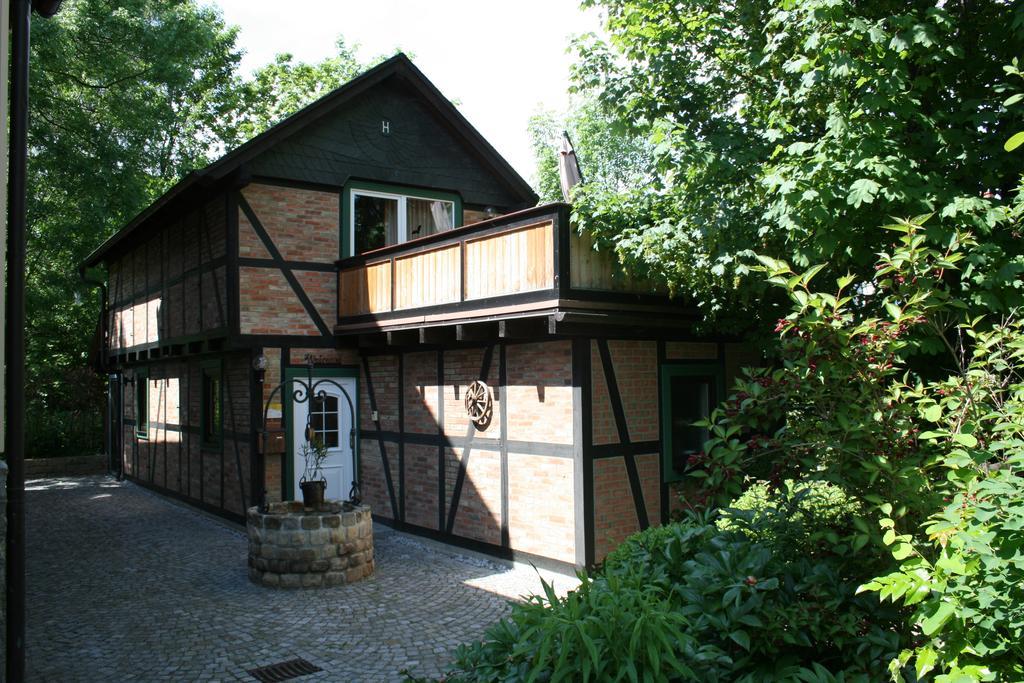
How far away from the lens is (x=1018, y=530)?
121 inches

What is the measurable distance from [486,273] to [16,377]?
5476 millimetres

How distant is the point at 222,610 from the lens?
311 inches

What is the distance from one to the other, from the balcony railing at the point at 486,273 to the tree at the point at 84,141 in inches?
380

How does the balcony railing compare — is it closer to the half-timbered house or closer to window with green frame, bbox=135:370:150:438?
the half-timbered house

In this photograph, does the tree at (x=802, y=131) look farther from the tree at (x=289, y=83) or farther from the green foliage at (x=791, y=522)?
the tree at (x=289, y=83)

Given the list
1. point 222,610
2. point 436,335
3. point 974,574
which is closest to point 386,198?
point 436,335

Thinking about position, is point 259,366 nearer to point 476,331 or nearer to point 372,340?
point 372,340

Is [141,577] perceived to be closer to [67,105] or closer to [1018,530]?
[1018,530]

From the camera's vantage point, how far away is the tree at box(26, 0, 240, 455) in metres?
17.6

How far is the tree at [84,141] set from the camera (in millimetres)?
17562

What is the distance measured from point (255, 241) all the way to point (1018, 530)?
35.0ft

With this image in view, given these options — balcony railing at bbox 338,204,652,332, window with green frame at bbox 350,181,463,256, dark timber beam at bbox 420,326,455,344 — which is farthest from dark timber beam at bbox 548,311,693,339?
window with green frame at bbox 350,181,463,256

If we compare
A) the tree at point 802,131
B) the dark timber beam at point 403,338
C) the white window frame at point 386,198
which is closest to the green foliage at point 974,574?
the tree at point 802,131

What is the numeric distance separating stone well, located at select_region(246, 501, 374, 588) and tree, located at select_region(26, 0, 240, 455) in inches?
478
